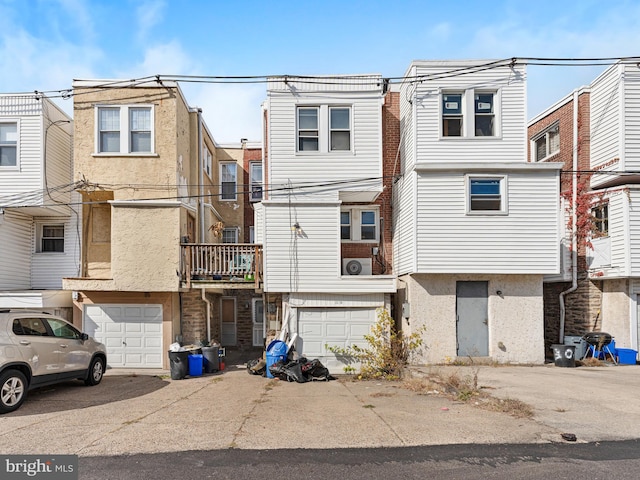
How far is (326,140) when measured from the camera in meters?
13.7

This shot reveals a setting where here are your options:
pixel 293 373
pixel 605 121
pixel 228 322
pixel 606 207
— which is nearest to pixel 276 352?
pixel 293 373

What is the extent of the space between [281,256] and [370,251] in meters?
3.33

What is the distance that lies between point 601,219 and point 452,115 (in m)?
6.30

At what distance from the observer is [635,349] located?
13.7 m

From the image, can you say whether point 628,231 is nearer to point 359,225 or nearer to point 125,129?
point 359,225

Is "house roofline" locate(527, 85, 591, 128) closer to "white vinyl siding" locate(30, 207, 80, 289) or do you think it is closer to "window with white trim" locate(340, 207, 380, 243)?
"window with white trim" locate(340, 207, 380, 243)

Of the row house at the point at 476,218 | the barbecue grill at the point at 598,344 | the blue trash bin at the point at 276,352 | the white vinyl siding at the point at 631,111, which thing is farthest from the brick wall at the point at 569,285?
the blue trash bin at the point at 276,352

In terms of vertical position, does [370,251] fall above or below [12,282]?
above

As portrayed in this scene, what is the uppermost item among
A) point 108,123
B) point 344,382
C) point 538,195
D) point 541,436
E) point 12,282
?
point 108,123

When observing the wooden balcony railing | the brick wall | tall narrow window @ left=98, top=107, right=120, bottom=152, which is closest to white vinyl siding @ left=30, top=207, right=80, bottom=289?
tall narrow window @ left=98, top=107, right=120, bottom=152

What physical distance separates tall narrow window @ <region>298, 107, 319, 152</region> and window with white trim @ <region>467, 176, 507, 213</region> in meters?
4.81

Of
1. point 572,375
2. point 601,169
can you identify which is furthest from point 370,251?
point 601,169

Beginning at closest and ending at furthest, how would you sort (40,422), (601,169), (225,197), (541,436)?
(541,436) → (40,422) → (601,169) → (225,197)

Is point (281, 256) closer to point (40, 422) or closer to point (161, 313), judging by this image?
point (161, 313)
